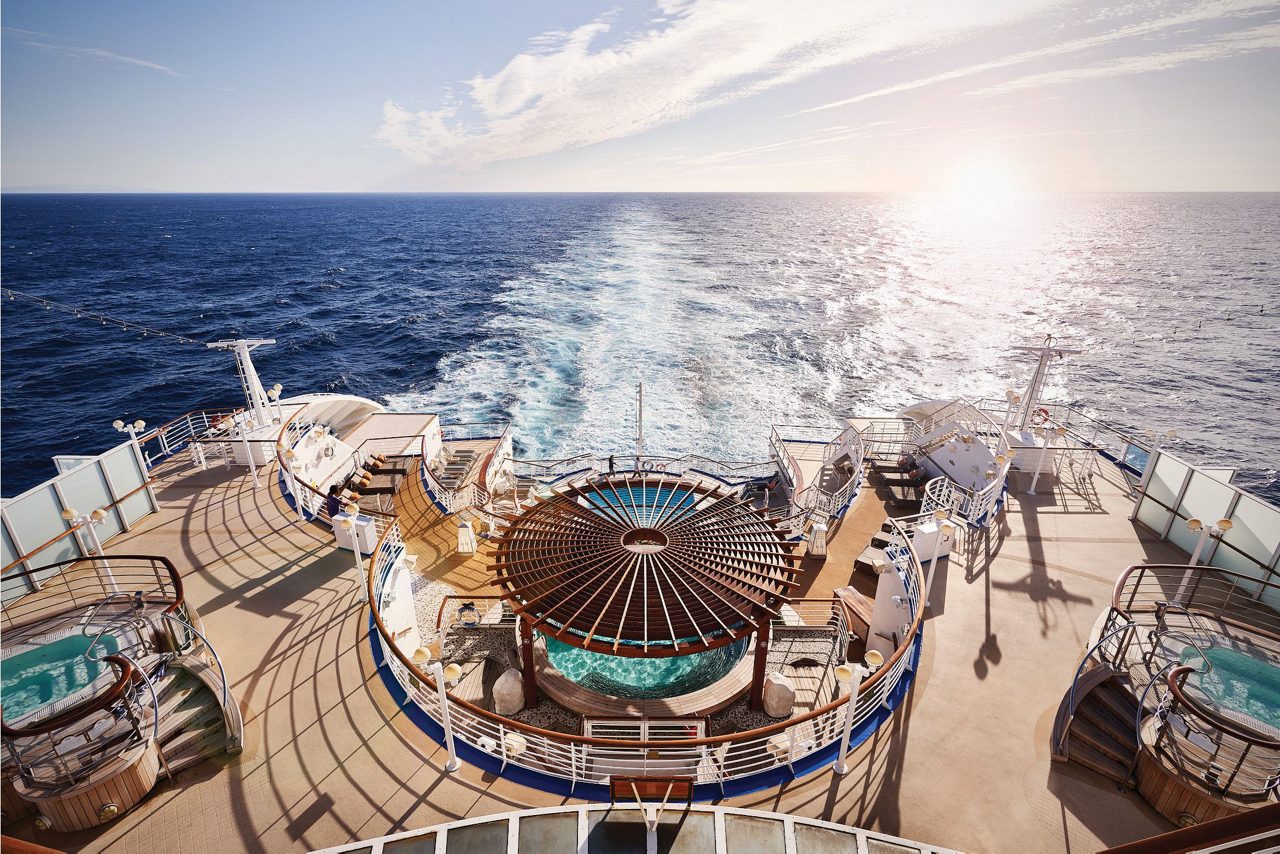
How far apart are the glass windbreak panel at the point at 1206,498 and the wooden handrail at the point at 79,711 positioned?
23.5 metres

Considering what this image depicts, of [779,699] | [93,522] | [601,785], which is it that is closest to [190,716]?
[93,522]

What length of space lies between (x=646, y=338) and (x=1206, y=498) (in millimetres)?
35260

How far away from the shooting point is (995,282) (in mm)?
89000

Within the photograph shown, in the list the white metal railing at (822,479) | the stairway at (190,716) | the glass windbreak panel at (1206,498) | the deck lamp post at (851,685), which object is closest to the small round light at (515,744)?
the stairway at (190,716)

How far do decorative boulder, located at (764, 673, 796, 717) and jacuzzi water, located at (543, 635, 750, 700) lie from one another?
56.4 inches

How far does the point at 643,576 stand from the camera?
39.2 feet

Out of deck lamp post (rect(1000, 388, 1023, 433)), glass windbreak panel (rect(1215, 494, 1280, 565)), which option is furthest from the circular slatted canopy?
deck lamp post (rect(1000, 388, 1023, 433))

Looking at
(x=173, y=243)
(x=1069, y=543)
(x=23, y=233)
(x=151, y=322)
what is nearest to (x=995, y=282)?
(x=1069, y=543)

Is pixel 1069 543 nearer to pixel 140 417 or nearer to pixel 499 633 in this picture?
pixel 499 633

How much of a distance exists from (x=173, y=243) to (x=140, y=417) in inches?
4778

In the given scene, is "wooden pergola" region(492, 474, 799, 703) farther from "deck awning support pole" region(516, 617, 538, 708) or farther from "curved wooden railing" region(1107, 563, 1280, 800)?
"curved wooden railing" region(1107, 563, 1280, 800)

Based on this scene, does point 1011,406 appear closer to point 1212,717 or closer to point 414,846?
point 1212,717

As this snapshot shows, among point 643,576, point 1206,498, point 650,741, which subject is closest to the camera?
point 650,741

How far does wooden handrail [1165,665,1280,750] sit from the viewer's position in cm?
803
